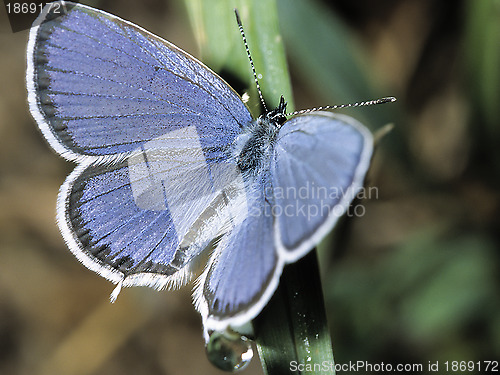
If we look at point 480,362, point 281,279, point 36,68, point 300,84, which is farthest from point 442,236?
point 36,68

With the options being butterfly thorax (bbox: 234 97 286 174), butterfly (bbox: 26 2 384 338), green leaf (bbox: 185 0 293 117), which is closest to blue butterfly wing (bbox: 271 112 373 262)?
butterfly (bbox: 26 2 384 338)

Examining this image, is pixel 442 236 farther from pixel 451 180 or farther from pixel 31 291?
pixel 31 291

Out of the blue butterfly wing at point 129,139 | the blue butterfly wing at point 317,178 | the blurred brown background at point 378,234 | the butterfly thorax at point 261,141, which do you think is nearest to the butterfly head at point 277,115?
the butterfly thorax at point 261,141

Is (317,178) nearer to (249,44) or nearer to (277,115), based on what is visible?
(277,115)

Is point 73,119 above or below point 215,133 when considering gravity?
above

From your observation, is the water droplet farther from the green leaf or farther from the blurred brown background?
the blurred brown background

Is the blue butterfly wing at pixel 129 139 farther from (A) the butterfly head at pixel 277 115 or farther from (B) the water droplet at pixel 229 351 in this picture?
(B) the water droplet at pixel 229 351

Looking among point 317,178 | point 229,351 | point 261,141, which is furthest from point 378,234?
point 317,178
